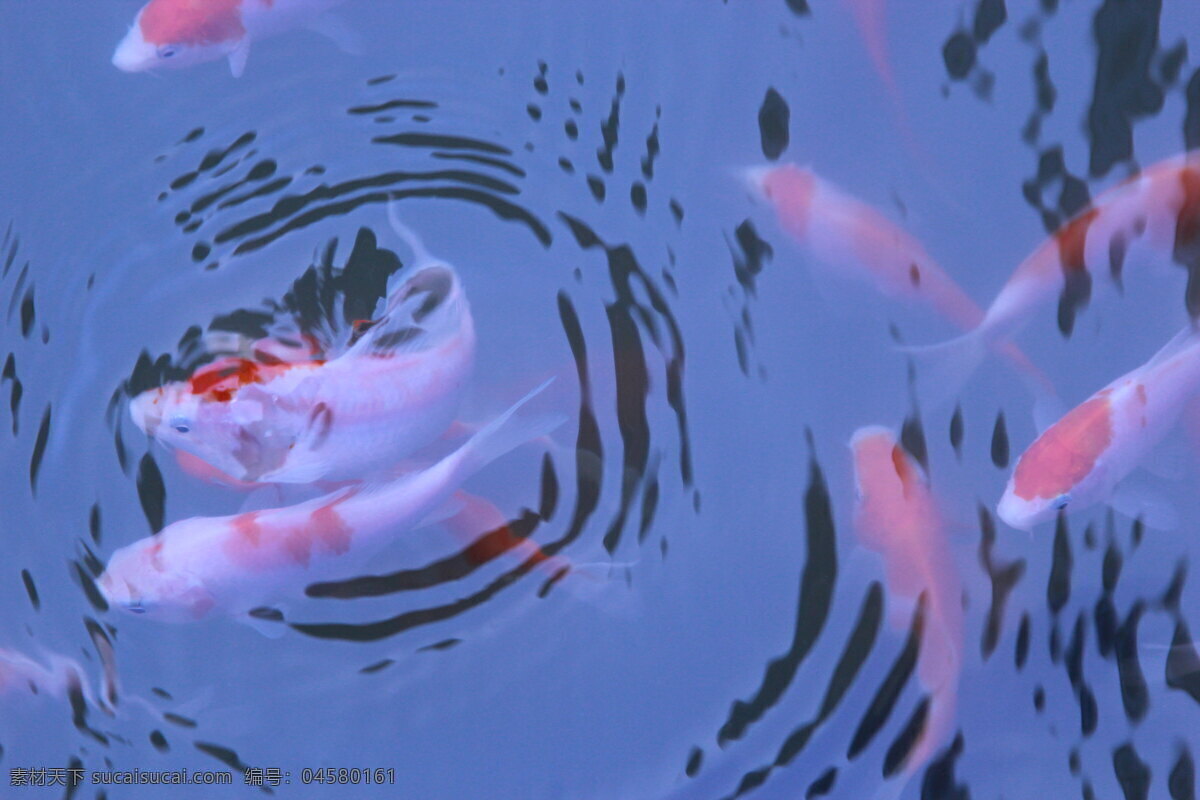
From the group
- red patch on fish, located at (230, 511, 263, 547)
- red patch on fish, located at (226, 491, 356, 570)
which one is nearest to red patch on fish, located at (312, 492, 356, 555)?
red patch on fish, located at (226, 491, 356, 570)

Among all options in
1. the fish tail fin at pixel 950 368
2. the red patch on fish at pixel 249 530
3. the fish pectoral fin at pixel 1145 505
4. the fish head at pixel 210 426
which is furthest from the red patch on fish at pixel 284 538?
the fish pectoral fin at pixel 1145 505

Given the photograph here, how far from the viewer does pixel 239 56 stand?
7.60ft

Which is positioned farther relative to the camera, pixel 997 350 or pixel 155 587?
pixel 997 350

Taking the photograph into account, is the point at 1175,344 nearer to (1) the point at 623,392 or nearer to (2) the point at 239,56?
(1) the point at 623,392

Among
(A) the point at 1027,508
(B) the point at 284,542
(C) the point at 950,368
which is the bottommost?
(B) the point at 284,542

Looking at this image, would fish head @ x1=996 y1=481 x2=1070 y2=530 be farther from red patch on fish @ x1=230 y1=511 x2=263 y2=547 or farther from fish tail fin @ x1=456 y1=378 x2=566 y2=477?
red patch on fish @ x1=230 y1=511 x2=263 y2=547

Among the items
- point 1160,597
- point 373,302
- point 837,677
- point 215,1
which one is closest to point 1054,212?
point 1160,597

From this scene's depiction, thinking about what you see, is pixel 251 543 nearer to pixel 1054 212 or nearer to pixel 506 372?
pixel 506 372

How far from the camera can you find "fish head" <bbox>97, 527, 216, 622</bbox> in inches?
77.3

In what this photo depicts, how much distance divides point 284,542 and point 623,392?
28.7 inches

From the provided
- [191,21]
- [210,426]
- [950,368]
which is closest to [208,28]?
[191,21]

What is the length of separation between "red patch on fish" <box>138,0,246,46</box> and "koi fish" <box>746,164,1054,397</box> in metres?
1.22

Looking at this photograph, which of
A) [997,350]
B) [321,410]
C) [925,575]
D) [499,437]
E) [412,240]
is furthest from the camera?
[412,240]

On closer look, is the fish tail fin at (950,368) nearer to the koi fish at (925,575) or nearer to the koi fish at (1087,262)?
the koi fish at (1087,262)
